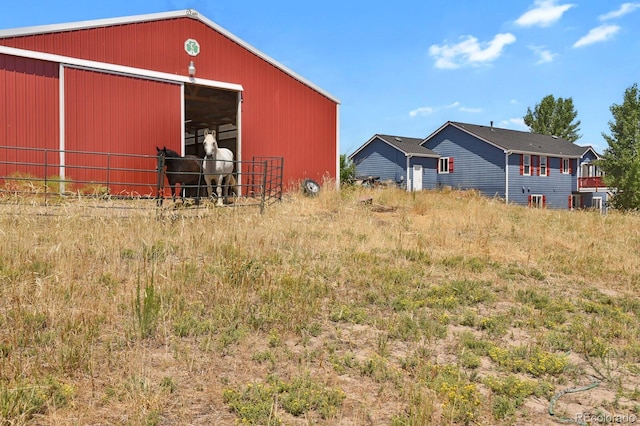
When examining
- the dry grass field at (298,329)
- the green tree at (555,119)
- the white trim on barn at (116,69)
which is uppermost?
the green tree at (555,119)

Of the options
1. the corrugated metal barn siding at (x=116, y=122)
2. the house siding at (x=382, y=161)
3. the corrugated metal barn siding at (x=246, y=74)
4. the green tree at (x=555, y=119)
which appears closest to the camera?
the corrugated metal barn siding at (x=116, y=122)

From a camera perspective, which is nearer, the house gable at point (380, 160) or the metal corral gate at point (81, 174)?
the metal corral gate at point (81, 174)

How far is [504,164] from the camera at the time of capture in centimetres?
3469

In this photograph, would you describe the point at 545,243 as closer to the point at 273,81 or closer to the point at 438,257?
the point at 438,257

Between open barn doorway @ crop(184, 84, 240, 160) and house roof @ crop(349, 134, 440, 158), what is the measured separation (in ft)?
58.0

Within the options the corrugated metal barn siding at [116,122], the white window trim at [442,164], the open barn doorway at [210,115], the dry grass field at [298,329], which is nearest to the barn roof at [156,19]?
the corrugated metal barn siding at [116,122]

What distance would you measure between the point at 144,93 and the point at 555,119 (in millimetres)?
65093

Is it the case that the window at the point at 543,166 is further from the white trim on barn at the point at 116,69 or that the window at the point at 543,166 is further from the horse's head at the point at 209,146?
the horse's head at the point at 209,146

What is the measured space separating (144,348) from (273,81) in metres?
15.1

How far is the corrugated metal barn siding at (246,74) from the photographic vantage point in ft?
44.4

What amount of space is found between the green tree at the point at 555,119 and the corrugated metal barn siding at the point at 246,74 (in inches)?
2234

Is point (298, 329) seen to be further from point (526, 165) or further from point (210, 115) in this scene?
point (526, 165)

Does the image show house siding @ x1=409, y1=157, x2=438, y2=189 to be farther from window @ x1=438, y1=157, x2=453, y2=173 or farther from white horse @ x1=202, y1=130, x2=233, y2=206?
white horse @ x1=202, y1=130, x2=233, y2=206

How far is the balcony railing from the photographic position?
41.7m
